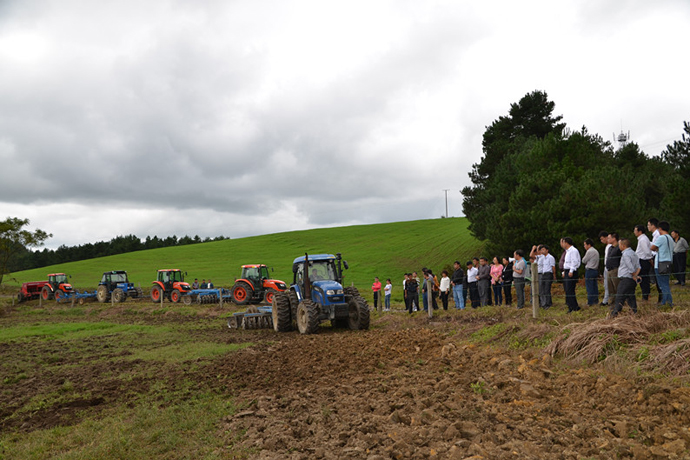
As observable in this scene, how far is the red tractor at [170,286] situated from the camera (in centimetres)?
2855

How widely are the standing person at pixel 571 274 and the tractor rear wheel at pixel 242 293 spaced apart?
56.1 ft

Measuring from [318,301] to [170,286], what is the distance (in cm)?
1874

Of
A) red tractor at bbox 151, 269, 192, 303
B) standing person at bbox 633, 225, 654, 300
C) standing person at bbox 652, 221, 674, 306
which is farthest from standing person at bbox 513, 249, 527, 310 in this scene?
red tractor at bbox 151, 269, 192, 303

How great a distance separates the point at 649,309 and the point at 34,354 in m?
13.4

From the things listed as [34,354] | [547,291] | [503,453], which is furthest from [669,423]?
[34,354]

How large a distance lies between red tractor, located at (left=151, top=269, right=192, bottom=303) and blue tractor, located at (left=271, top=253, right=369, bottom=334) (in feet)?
50.5

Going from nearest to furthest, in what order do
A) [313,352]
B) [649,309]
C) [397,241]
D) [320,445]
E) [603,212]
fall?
[320,445] → [649,309] → [313,352] → [603,212] → [397,241]

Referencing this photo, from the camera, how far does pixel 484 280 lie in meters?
14.1

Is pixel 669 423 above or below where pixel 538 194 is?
below

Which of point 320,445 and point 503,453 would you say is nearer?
point 503,453

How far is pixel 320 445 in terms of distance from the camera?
4.80m

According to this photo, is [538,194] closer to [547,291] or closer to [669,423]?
[547,291]

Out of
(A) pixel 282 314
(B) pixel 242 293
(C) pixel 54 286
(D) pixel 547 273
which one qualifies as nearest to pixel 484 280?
(D) pixel 547 273

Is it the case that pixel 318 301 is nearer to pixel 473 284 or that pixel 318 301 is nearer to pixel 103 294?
pixel 473 284
